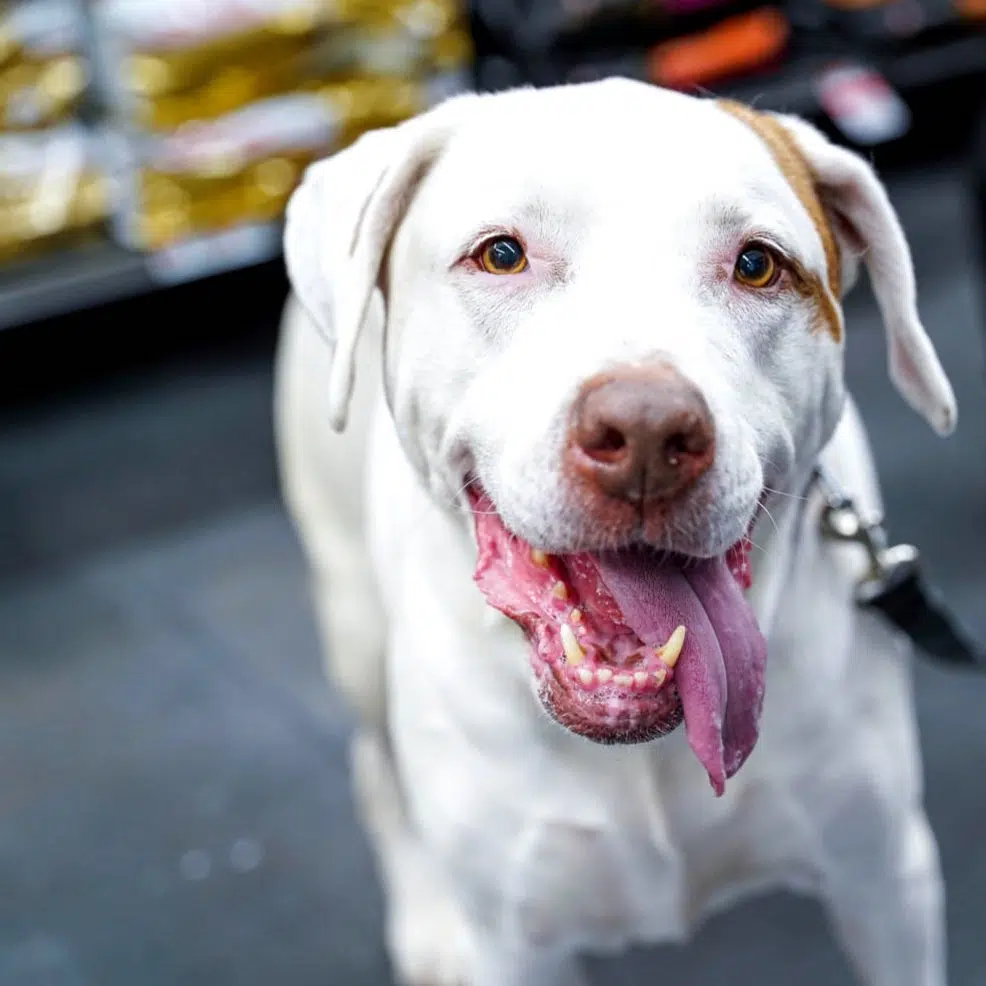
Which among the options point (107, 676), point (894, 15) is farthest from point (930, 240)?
point (107, 676)

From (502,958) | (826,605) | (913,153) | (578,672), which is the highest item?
(578,672)

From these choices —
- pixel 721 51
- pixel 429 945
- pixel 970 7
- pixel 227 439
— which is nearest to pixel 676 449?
pixel 429 945

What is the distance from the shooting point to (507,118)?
1.28 metres

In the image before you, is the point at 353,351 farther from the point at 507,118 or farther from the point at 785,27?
the point at 785,27

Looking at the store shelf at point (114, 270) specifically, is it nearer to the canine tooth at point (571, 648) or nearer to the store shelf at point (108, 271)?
the store shelf at point (108, 271)

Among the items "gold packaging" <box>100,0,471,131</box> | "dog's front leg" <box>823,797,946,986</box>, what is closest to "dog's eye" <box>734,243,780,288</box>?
"dog's front leg" <box>823,797,946,986</box>

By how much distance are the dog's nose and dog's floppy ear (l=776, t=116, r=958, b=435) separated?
0.34m

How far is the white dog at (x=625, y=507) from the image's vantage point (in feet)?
3.73

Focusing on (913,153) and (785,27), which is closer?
(785,27)

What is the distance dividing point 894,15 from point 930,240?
594 millimetres

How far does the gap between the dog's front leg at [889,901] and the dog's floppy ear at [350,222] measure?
600 millimetres

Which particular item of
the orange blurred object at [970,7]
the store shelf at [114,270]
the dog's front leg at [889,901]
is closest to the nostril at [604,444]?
the dog's front leg at [889,901]

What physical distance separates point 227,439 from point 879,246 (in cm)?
244

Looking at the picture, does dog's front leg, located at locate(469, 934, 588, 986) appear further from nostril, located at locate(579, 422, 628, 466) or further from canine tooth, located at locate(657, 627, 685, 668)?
nostril, located at locate(579, 422, 628, 466)
